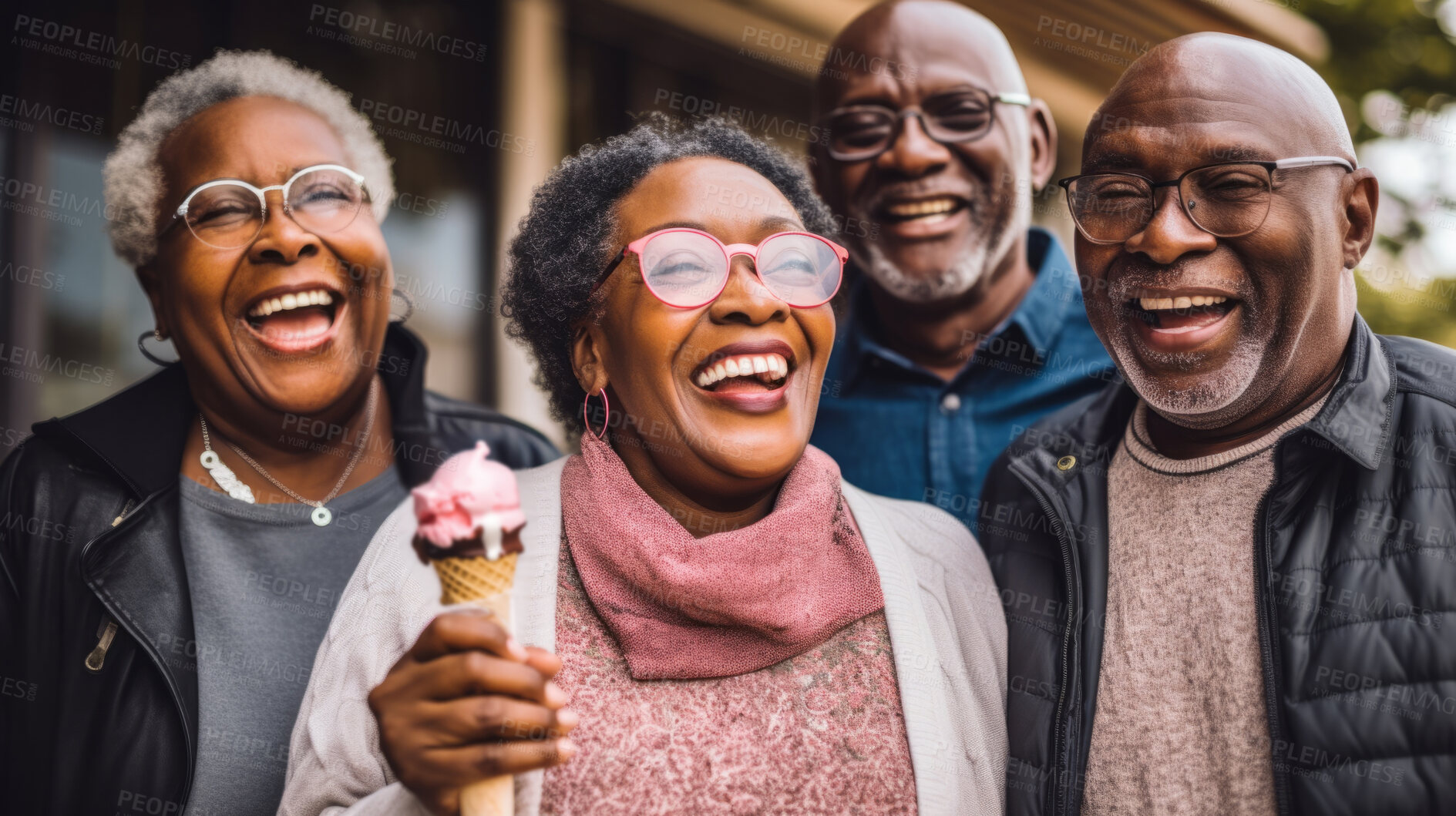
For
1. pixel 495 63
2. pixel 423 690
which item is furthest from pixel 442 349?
pixel 423 690

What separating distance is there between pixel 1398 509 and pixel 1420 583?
0.17 meters

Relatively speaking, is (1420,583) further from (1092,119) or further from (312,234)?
(312,234)

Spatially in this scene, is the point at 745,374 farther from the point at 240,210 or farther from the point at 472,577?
the point at 240,210

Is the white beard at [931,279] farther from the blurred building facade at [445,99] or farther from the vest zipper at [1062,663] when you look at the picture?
the vest zipper at [1062,663]

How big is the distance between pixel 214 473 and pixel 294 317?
0.50m

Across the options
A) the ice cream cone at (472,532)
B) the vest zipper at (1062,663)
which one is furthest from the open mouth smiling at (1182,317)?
the ice cream cone at (472,532)

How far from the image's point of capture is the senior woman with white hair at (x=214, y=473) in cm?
273

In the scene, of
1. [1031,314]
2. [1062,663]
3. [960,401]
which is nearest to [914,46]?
[1031,314]

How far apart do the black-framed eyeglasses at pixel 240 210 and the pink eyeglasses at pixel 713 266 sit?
1031mm

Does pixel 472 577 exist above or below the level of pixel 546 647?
above

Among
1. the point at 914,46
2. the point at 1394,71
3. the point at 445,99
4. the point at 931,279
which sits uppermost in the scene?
the point at 1394,71

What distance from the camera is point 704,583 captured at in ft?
7.74

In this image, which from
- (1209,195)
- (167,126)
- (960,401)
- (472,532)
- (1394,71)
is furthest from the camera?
(1394,71)

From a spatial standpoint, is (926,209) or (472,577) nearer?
(472,577)
